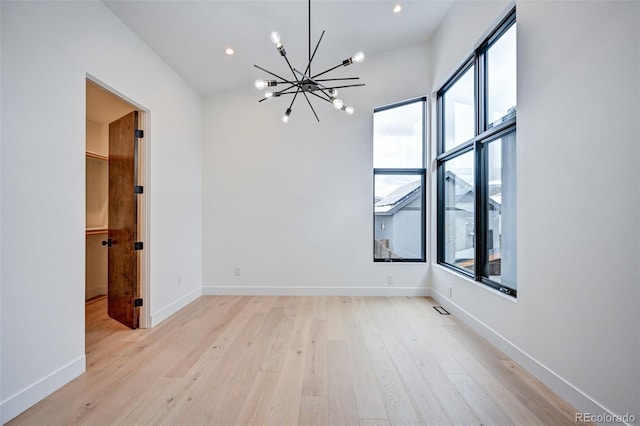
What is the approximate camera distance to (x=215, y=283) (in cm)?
421

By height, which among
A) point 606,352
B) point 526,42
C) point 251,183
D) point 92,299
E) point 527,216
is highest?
point 526,42

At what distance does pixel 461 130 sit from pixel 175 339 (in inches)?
162

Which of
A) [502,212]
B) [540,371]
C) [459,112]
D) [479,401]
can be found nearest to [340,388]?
[479,401]

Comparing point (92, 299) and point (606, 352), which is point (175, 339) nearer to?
point (92, 299)

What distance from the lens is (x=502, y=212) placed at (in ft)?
8.51

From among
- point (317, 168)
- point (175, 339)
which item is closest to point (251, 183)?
point (317, 168)

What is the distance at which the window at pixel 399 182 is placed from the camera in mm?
4160

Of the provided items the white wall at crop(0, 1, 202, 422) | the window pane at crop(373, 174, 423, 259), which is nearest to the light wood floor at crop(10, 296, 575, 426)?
the white wall at crop(0, 1, 202, 422)

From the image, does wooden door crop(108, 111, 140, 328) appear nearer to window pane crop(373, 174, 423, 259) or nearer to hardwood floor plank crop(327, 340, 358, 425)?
hardwood floor plank crop(327, 340, 358, 425)

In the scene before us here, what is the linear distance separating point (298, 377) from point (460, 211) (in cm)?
276

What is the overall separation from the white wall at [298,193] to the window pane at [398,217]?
0.53ft

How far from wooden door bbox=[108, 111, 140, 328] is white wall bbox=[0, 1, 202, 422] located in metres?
0.58

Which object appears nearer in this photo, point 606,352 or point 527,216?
point 606,352

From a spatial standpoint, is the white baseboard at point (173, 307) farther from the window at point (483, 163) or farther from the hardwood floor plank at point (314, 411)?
the window at point (483, 163)
